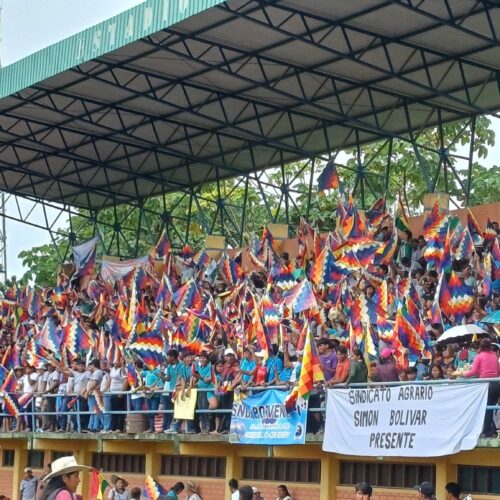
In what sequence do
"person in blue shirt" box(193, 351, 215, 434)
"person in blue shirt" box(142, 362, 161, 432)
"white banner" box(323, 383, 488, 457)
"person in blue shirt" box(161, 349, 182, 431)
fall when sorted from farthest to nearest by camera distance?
1. "person in blue shirt" box(142, 362, 161, 432)
2. "person in blue shirt" box(161, 349, 182, 431)
3. "person in blue shirt" box(193, 351, 215, 434)
4. "white banner" box(323, 383, 488, 457)

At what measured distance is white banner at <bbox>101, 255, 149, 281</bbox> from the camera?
39.7m

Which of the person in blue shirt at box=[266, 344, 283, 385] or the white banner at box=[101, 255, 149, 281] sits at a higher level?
the white banner at box=[101, 255, 149, 281]

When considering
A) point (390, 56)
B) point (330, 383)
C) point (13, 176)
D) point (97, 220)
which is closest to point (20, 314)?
point (13, 176)

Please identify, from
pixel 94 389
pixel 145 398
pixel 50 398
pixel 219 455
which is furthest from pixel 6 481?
pixel 219 455

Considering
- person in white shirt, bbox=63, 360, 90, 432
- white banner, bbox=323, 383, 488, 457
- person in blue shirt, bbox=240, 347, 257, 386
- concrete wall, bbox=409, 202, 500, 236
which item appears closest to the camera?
white banner, bbox=323, 383, 488, 457

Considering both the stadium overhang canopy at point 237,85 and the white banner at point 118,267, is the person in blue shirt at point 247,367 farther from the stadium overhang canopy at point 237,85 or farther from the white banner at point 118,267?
the white banner at point 118,267

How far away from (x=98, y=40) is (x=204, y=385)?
914 centimetres

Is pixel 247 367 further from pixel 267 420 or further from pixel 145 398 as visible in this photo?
pixel 145 398

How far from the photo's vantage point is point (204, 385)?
2475 cm

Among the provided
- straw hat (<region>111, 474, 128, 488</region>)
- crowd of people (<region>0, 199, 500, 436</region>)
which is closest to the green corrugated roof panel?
crowd of people (<region>0, 199, 500, 436</region>)

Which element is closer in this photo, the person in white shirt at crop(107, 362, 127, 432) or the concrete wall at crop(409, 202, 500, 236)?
the person in white shirt at crop(107, 362, 127, 432)

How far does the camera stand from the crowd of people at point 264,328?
21.4 metres

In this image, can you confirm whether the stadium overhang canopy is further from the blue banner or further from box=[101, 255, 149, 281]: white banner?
the blue banner

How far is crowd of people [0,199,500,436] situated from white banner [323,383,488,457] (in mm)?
345
